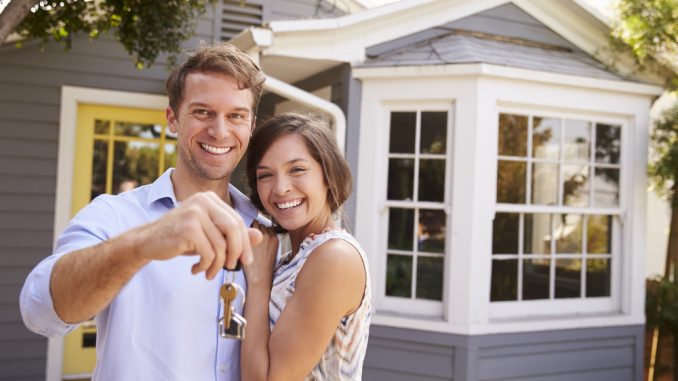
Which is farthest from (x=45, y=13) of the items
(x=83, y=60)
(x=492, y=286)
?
(x=492, y=286)

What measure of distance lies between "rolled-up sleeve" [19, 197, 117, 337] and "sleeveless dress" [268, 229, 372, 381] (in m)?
0.45

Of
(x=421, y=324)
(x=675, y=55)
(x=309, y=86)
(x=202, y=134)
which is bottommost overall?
(x=421, y=324)

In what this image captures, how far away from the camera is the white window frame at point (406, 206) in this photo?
458 centimetres

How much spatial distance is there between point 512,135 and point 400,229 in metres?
1.08

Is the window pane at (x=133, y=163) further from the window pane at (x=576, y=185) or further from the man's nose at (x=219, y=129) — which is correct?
the man's nose at (x=219, y=129)

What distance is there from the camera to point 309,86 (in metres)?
5.32

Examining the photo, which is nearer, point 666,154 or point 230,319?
point 230,319

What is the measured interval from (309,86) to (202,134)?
12.2 feet

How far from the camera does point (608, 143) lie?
509cm

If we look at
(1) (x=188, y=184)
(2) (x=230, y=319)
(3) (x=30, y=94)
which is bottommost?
(2) (x=230, y=319)

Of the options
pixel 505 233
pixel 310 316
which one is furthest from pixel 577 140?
pixel 310 316

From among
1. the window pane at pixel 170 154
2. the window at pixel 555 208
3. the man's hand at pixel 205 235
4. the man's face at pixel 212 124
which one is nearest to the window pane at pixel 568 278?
the window at pixel 555 208

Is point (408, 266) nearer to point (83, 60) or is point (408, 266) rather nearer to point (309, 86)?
point (309, 86)

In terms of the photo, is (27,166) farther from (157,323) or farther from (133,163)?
(157,323)
